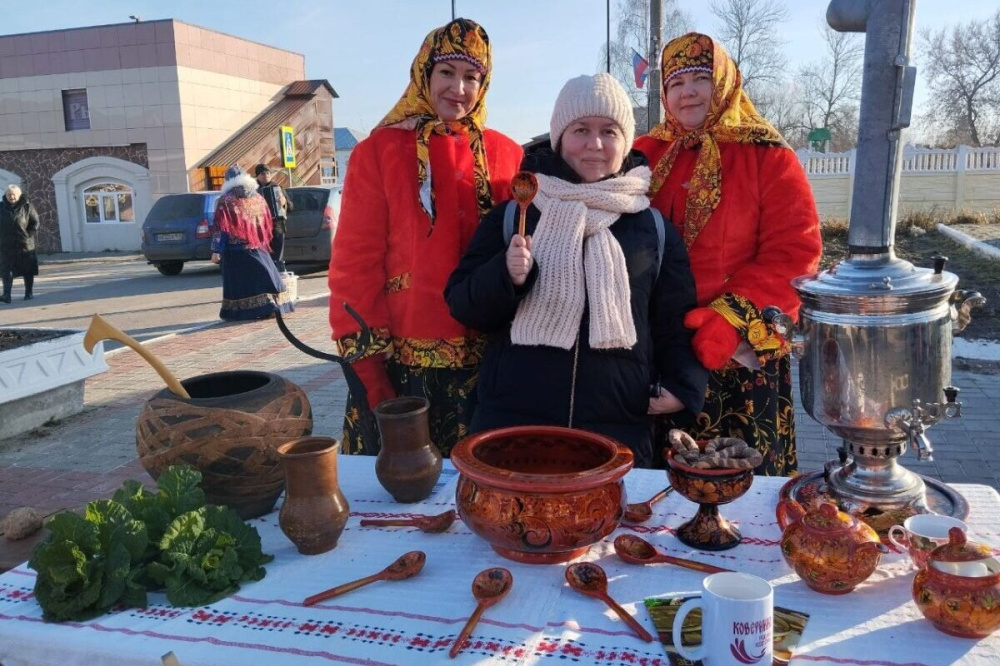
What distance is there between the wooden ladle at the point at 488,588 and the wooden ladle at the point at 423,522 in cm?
22

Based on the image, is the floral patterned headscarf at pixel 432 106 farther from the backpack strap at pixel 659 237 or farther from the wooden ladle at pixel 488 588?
the wooden ladle at pixel 488 588

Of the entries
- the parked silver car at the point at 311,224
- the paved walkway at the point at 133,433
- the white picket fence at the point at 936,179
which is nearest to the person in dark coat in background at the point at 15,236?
the parked silver car at the point at 311,224

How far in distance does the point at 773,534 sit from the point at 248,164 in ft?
70.6

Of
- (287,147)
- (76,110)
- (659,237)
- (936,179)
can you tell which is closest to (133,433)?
(659,237)

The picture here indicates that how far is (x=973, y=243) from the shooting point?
10.8 m

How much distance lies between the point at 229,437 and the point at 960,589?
4.09 feet

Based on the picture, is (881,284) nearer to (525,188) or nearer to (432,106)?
(525,188)

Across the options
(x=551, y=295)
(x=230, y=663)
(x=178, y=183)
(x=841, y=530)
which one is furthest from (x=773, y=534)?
(x=178, y=183)

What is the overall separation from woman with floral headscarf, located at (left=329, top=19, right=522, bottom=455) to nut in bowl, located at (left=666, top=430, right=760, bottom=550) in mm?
992

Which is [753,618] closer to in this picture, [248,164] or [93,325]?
[93,325]

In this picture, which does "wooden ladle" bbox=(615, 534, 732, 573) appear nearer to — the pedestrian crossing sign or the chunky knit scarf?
the chunky knit scarf

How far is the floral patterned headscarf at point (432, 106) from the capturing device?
2203 millimetres

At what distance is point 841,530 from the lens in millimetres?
1220

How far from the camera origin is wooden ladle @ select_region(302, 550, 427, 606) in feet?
4.09
